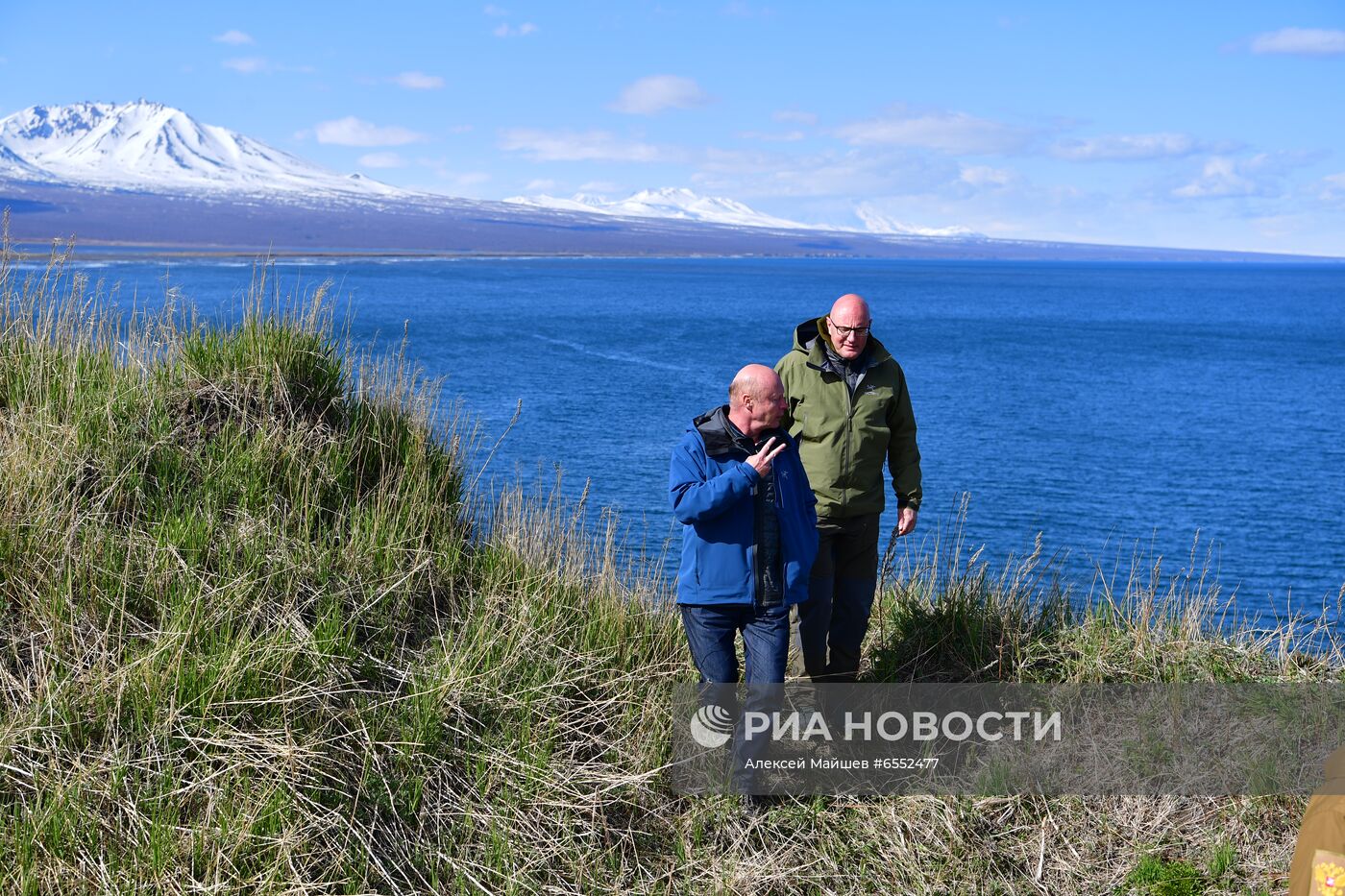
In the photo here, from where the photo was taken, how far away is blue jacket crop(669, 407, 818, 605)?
4.32m

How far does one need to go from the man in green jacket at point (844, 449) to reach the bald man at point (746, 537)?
628mm

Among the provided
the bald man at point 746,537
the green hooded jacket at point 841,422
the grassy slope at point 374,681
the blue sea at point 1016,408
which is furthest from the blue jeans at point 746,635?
the blue sea at point 1016,408

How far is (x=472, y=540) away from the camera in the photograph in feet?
20.7

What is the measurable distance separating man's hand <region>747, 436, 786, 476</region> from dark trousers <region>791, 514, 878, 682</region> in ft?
3.13

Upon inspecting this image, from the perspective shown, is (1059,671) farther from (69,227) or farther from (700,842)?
(69,227)

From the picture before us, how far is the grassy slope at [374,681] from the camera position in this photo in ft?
13.0

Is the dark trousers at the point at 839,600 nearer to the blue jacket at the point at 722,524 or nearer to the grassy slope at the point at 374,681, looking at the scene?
the grassy slope at the point at 374,681

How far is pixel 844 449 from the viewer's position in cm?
515

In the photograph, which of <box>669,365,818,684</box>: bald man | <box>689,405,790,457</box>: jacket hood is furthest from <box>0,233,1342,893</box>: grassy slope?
<box>689,405,790,457</box>: jacket hood

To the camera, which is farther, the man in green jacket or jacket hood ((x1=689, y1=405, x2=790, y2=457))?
the man in green jacket

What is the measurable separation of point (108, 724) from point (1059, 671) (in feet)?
14.5

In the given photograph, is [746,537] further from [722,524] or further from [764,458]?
[764,458]

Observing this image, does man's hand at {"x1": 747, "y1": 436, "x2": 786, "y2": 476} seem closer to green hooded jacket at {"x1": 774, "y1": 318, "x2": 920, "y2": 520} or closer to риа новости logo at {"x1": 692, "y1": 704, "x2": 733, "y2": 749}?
→ green hooded jacket at {"x1": 774, "y1": 318, "x2": 920, "y2": 520}

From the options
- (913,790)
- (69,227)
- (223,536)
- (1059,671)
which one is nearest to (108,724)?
(223,536)
